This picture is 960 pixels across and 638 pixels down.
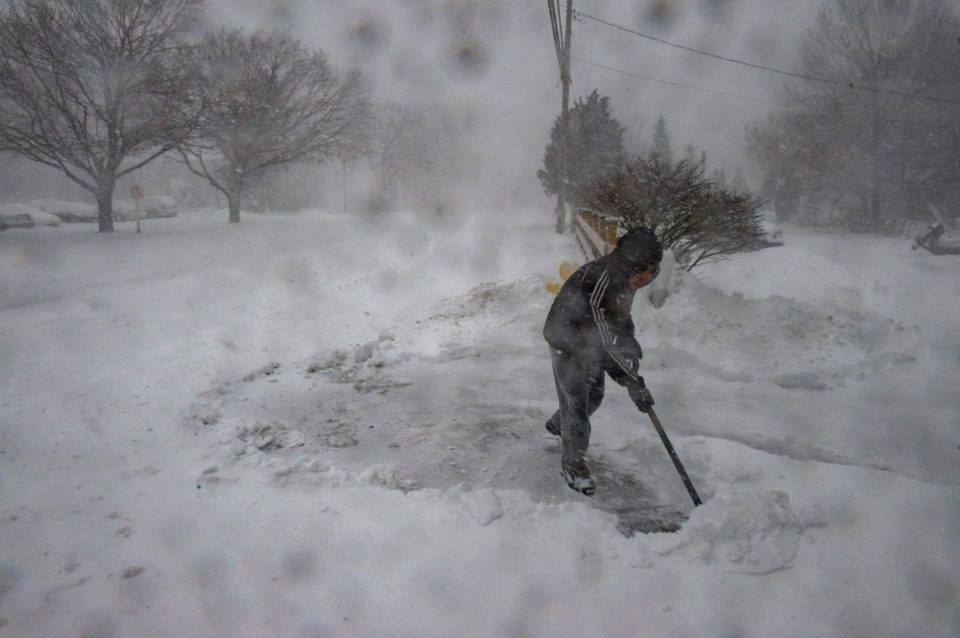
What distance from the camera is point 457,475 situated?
3160mm

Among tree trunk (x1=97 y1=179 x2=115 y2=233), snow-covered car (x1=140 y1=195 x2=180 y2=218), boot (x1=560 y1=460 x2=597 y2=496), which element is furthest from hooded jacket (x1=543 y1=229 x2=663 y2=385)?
snow-covered car (x1=140 y1=195 x2=180 y2=218)

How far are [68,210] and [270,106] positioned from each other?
14605 mm

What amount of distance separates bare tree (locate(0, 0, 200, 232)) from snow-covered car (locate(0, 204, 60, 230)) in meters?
7.67

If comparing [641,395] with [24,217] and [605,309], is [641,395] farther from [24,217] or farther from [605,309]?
[24,217]

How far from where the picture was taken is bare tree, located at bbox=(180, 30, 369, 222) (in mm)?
19672

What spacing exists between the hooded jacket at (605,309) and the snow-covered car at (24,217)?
82.6 ft

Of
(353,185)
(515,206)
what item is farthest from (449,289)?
(353,185)

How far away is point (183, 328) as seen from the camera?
6137 millimetres

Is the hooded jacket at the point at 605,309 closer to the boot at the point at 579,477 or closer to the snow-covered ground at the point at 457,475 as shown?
the boot at the point at 579,477

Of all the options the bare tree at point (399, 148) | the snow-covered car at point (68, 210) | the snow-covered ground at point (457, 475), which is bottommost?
the snow-covered ground at point (457, 475)

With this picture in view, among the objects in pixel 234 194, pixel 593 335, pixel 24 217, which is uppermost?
pixel 234 194

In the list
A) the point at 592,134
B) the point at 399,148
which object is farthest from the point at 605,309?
the point at 399,148

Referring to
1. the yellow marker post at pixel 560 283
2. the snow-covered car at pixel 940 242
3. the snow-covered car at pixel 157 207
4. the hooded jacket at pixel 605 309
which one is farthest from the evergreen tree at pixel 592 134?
the snow-covered car at pixel 157 207

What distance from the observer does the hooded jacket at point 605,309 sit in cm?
297
